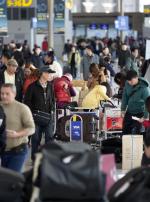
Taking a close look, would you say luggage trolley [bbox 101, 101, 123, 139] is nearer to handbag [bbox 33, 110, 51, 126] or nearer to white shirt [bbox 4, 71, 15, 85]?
white shirt [bbox 4, 71, 15, 85]

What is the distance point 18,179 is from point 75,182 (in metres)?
0.77

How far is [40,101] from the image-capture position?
1380 cm

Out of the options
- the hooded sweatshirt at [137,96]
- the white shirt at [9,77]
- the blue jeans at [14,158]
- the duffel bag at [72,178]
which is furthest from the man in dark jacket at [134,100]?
the duffel bag at [72,178]

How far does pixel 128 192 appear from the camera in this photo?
22.4 ft

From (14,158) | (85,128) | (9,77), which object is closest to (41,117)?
(85,128)

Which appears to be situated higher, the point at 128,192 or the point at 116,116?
the point at 128,192

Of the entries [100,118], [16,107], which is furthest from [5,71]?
[16,107]

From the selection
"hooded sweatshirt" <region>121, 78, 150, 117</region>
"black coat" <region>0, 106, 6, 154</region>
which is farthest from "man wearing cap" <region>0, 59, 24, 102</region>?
"black coat" <region>0, 106, 6, 154</region>

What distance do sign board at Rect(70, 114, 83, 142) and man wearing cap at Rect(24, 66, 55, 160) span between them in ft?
5.03

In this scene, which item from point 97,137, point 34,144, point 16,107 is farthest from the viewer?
point 97,137

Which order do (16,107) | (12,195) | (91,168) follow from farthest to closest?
(16,107)
(12,195)
(91,168)

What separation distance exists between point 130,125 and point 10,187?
25.4 feet

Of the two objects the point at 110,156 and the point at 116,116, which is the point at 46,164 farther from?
the point at 116,116

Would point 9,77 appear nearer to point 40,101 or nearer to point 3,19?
point 40,101
